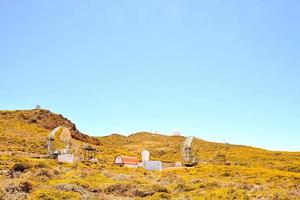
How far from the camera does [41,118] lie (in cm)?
12588

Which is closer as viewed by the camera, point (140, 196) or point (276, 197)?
point (276, 197)

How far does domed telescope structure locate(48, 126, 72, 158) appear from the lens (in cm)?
6093

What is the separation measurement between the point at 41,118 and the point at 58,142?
66.6m

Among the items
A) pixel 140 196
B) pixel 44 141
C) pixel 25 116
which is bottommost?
pixel 140 196

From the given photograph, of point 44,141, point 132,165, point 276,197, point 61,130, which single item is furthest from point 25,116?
point 276,197

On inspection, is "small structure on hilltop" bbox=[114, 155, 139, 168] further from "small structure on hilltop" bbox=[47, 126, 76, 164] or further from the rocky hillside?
the rocky hillside

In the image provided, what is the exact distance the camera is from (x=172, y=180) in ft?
118

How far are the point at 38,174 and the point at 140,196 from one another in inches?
440

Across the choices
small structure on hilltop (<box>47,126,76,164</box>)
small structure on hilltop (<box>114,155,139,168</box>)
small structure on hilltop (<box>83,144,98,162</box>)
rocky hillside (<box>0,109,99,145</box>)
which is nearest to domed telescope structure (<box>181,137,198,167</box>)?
small structure on hilltop (<box>114,155,139,168</box>)

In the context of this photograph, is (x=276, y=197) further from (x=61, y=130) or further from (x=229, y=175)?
(x=61, y=130)

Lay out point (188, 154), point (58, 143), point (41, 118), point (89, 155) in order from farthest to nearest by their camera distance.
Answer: point (41, 118), point (89, 155), point (188, 154), point (58, 143)

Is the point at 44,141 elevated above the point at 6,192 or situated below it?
above

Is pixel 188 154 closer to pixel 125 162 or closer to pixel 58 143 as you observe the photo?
pixel 125 162

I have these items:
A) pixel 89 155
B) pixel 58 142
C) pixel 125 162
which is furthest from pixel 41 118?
pixel 125 162
